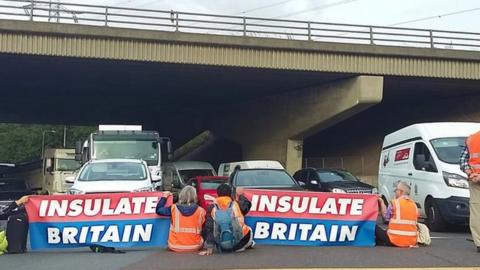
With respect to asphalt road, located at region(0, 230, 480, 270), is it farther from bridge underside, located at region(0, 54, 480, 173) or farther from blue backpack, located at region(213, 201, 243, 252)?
bridge underside, located at region(0, 54, 480, 173)

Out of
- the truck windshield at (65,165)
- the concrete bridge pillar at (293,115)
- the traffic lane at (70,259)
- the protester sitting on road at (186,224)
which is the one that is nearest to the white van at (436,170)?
the protester sitting on road at (186,224)

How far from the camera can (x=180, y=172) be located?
83.6 feet

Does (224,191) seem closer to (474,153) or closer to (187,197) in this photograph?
(187,197)

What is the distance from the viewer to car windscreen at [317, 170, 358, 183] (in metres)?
21.0

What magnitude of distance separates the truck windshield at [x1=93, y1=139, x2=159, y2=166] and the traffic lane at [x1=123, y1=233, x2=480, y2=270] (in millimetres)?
10213

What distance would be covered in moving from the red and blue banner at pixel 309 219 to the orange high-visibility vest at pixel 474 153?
5.59 ft

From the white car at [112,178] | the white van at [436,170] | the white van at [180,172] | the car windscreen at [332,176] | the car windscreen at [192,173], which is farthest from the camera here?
the car windscreen at [192,173]

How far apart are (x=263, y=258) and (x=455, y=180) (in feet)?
18.1

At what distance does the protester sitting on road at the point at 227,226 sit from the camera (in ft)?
30.0

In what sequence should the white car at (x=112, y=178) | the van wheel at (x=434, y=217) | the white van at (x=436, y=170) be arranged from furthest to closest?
the white car at (x=112, y=178) < the van wheel at (x=434, y=217) < the white van at (x=436, y=170)

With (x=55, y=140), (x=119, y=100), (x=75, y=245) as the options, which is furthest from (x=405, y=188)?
(x=55, y=140)

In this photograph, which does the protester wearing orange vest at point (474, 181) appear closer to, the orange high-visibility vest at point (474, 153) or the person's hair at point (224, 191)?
the orange high-visibility vest at point (474, 153)

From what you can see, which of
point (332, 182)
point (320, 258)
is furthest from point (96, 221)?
point (332, 182)

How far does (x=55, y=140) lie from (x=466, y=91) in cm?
6919
